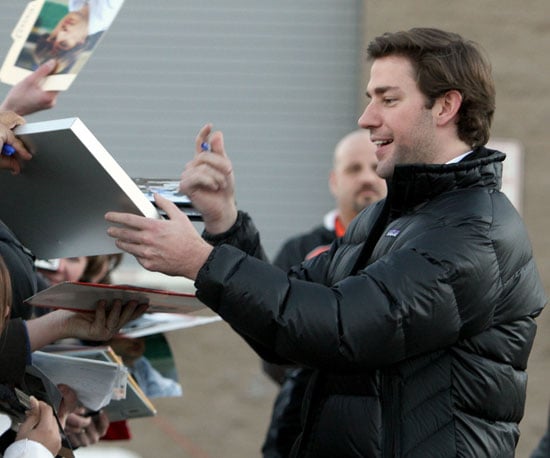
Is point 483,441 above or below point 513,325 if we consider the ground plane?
below

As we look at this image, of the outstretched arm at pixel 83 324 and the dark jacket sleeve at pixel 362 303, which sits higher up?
the dark jacket sleeve at pixel 362 303

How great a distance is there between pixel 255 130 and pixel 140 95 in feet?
2.64

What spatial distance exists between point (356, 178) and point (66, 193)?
281 cm

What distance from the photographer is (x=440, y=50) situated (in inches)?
142

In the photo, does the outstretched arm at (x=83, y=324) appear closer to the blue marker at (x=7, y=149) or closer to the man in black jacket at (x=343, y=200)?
the blue marker at (x=7, y=149)

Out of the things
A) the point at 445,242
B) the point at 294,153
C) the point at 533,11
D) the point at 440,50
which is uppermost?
the point at 440,50

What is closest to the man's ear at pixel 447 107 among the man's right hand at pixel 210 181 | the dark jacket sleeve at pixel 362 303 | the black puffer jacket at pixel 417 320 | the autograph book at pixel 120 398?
the black puffer jacket at pixel 417 320

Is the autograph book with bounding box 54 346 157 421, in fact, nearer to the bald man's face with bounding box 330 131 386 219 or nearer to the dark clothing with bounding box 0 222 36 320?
the dark clothing with bounding box 0 222 36 320

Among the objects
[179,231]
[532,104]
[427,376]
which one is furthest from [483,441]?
[532,104]

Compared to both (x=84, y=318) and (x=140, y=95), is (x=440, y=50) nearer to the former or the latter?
(x=84, y=318)

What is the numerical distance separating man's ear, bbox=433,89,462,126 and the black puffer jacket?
0.13m

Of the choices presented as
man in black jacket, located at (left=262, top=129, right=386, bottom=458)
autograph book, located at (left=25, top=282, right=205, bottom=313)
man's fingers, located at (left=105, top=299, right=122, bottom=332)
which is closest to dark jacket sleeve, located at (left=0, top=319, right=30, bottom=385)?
autograph book, located at (left=25, top=282, right=205, bottom=313)

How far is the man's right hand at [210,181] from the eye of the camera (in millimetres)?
3762

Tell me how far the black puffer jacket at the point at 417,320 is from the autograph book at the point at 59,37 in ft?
3.19
